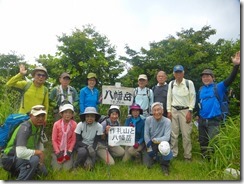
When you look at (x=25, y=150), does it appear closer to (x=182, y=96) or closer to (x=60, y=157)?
(x=60, y=157)

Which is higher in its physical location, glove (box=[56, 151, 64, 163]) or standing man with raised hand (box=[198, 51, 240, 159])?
standing man with raised hand (box=[198, 51, 240, 159])

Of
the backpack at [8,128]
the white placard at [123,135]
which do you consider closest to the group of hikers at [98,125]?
the backpack at [8,128]

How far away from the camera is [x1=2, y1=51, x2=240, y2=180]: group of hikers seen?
4.39 m

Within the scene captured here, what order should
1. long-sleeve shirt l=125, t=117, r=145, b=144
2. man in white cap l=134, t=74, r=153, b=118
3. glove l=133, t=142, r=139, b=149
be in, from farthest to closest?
man in white cap l=134, t=74, r=153, b=118
long-sleeve shirt l=125, t=117, r=145, b=144
glove l=133, t=142, r=139, b=149

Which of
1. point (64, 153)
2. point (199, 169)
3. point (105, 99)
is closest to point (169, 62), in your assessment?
point (105, 99)

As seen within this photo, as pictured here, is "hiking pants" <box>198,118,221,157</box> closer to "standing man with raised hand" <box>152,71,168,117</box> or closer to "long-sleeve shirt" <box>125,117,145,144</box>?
"standing man with raised hand" <box>152,71,168,117</box>

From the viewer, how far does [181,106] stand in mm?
5613

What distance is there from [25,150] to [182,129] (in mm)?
3004

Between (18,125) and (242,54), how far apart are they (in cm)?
398

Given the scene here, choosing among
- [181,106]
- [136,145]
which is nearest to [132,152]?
[136,145]

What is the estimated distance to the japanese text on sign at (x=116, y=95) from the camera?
5617mm

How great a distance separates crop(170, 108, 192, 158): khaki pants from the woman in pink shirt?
1995mm

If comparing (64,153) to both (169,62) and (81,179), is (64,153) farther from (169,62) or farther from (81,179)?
(169,62)

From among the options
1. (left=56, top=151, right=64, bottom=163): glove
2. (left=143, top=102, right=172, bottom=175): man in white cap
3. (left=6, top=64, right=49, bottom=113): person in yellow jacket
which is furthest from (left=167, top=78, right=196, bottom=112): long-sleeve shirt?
(left=6, top=64, right=49, bottom=113): person in yellow jacket
